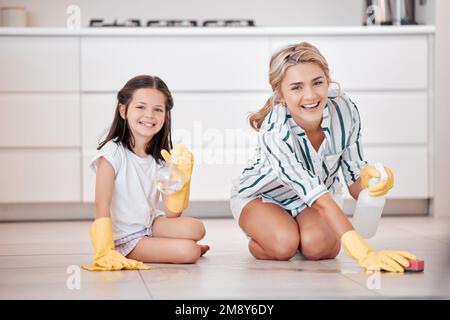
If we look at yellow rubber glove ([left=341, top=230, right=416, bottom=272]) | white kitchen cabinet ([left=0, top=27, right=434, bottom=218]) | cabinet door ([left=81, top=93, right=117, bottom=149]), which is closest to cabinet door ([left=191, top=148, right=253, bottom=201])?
white kitchen cabinet ([left=0, top=27, right=434, bottom=218])

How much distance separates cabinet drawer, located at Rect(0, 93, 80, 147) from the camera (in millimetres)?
3268

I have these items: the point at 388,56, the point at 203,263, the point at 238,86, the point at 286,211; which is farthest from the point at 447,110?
the point at 203,263

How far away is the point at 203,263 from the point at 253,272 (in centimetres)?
20

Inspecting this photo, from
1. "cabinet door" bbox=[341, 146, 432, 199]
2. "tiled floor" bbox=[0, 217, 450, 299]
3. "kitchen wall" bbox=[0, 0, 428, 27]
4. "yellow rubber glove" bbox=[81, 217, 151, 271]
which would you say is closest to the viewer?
"tiled floor" bbox=[0, 217, 450, 299]

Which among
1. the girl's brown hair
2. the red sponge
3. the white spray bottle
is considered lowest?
the red sponge

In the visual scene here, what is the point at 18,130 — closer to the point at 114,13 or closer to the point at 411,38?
the point at 114,13

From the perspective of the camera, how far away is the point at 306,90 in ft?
6.48

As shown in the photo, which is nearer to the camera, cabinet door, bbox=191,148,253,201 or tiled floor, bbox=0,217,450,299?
tiled floor, bbox=0,217,450,299

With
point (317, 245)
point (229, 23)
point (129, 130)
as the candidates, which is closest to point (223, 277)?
point (317, 245)

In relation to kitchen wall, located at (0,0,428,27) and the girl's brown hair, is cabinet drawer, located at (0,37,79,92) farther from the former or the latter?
the girl's brown hair

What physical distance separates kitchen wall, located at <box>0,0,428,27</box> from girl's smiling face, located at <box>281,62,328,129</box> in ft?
5.60

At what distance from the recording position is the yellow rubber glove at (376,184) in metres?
1.97

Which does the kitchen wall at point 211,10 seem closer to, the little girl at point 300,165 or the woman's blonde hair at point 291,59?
the little girl at point 300,165

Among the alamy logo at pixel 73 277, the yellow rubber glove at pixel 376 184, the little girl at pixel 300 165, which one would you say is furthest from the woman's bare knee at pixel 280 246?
the alamy logo at pixel 73 277
